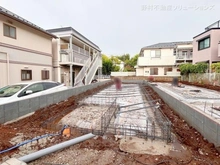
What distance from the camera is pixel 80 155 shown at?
7.12 ft

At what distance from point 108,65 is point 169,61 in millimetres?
11836

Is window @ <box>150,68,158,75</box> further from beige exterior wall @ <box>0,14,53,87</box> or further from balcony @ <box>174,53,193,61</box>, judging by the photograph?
beige exterior wall @ <box>0,14,53,87</box>

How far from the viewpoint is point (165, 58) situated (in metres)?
22.5

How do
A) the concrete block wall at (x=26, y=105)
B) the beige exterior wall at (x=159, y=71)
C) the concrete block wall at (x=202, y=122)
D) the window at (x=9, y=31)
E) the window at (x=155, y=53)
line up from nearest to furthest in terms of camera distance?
the concrete block wall at (x=202, y=122), the concrete block wall at (x=26, y=105), the window at (x=9, y=31), the beige exterior wall at (x=159, y=71), the window at (x=155, y=53)

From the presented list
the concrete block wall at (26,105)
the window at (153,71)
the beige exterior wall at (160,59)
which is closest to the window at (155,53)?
the beige exterior wall at (160,59)

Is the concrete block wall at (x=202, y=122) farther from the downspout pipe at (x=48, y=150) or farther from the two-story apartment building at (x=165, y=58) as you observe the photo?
the two-story apartment building at (x=165, y=58)

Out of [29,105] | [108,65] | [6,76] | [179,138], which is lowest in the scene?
[179,138]

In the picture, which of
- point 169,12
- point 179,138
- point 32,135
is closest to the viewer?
point 32,135

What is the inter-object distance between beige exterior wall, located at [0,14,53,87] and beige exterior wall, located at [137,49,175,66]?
1576cm

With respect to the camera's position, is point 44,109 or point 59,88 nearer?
point 44,109

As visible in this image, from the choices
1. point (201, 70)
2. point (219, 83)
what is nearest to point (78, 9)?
point (219, 83)

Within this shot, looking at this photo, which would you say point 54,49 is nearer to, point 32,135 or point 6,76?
point 6,76

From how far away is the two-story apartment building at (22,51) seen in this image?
299 inches

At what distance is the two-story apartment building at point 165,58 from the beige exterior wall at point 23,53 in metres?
16.0
